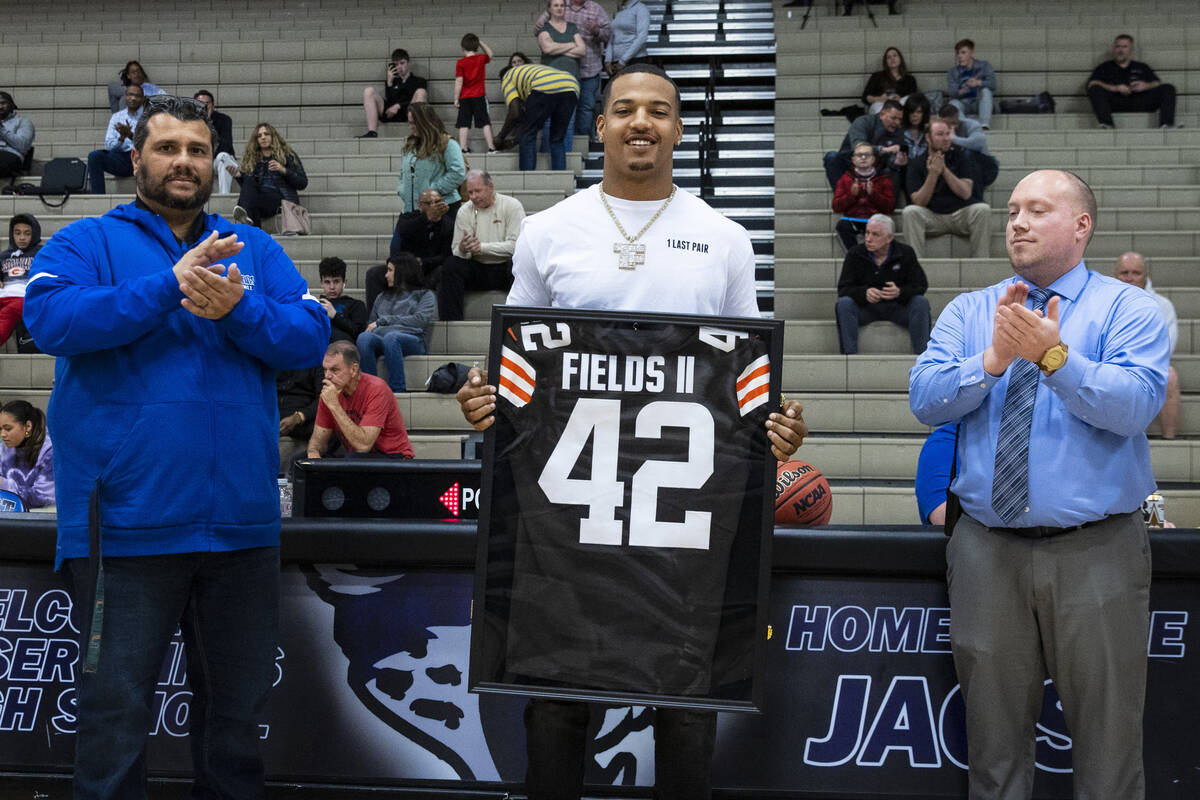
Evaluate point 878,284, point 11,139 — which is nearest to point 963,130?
point 878,284

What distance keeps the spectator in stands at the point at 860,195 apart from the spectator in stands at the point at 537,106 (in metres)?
3.12

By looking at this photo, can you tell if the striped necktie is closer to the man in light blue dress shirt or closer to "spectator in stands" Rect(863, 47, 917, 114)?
the man in light blue dress shirt

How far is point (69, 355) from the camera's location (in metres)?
3.02

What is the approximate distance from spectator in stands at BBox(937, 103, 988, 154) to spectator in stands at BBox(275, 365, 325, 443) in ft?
19.3

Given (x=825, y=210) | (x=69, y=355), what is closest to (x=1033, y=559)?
(x=69, y=355)

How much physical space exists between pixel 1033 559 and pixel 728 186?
982cm

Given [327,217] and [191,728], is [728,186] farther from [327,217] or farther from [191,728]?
[191,728]

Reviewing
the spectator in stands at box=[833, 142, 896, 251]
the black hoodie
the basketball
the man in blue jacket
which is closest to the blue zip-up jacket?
the man in blue jacket

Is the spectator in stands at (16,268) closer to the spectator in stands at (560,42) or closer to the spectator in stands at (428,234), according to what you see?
the spectator in stands at (428,234)

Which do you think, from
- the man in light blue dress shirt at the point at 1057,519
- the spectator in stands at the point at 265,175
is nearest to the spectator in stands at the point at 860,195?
the spectator in stands at the point at 265,175

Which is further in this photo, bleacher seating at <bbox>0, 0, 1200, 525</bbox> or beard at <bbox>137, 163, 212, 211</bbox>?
bleacher seating at <bbox>0, 0, 1200, 525</bbox>

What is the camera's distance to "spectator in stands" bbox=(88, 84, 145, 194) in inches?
520

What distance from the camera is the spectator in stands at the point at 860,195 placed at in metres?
10.4

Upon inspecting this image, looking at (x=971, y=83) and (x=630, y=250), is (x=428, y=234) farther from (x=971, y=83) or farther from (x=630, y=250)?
(x=630, y=250)
